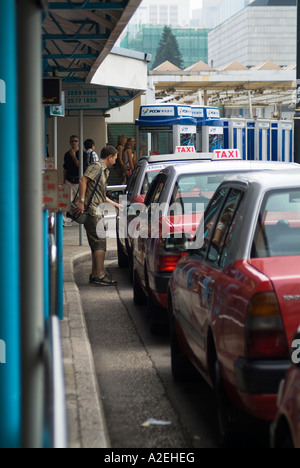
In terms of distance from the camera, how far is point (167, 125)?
2908cm

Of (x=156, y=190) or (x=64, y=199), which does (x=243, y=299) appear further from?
(x=156, y=190)

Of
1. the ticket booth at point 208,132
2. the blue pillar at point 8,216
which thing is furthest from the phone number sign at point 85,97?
the blue pillar at point 8,216

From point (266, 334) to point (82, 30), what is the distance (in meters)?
10.6

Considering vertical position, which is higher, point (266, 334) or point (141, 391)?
point (266, 334)

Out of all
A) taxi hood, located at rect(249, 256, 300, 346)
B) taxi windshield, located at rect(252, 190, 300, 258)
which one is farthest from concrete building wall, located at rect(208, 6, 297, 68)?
taxi hood, located at rect(249, 256, 300, 346)

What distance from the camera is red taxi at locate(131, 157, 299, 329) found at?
890 cm

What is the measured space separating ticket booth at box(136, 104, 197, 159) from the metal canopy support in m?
25.5

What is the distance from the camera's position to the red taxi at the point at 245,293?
4.93 m

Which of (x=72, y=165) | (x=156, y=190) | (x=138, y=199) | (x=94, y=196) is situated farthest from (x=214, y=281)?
(x=72, y=165)

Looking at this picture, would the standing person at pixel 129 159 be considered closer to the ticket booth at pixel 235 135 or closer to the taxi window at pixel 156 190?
the ticket booth at pixel 235 135

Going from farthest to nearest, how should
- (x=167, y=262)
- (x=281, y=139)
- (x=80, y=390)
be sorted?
(x=281, y=139) → (x=167, y=262) → (x=80, y=390)

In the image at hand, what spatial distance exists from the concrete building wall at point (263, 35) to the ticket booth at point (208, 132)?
488ft

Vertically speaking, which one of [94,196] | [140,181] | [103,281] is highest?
[140,181]
